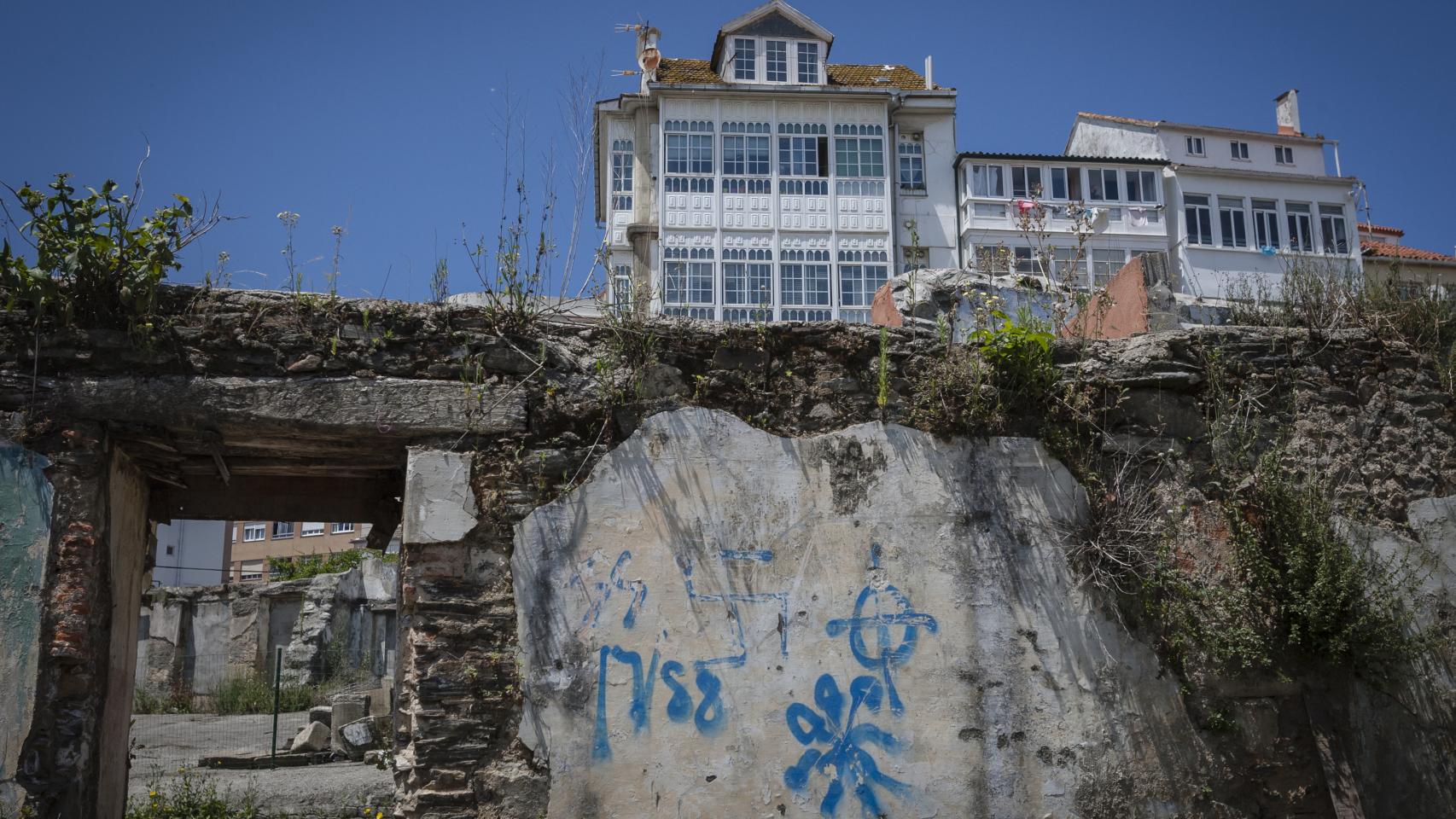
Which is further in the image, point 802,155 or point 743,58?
point 743,58

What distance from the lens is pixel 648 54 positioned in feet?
86.3

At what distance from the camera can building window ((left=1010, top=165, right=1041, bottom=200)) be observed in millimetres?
26547

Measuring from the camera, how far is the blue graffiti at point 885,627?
5.43 m

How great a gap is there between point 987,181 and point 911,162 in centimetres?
199

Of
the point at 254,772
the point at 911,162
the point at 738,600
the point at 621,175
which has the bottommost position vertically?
the point at 254,772

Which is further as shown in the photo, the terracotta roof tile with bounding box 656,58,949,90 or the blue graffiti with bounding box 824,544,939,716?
the terracotta roof tile with bounding box 656,58,949,90

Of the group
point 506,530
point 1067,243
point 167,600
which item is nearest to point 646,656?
point 506,530

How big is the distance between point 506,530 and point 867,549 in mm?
1810

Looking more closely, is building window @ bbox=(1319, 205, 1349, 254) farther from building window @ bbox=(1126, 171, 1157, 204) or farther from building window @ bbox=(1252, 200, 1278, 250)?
building window @ bbox=(1126, 171, 1157, 204)

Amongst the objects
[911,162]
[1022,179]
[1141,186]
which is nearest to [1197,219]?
[1141,186]

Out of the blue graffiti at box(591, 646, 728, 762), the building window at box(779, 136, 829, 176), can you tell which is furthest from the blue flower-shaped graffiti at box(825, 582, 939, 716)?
the building window at box(779, 136, 829, 176)

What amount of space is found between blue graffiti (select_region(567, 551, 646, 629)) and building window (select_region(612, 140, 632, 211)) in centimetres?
2212

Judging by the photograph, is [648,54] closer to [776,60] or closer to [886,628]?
[776,60]

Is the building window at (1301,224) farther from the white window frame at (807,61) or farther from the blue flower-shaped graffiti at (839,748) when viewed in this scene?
the blue flower-shaped graffiti at (839,748)
